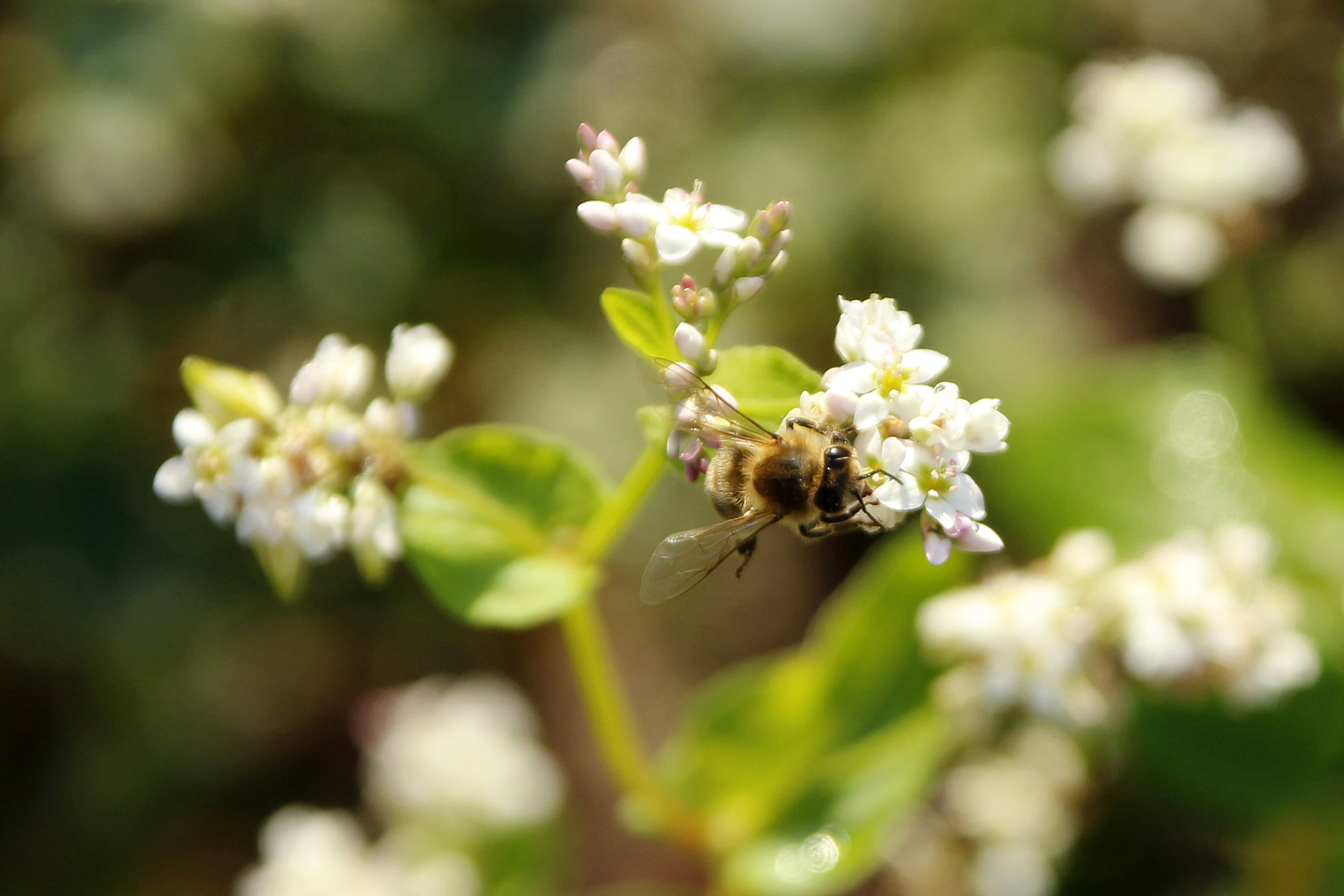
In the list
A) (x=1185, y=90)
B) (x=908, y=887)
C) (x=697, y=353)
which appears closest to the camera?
(x=697, y=353)

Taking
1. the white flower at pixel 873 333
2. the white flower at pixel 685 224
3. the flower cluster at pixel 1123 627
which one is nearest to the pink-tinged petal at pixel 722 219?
the white flower at pixel 685 224

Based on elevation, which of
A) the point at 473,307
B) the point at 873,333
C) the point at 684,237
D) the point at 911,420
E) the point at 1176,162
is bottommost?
the point at 911,420

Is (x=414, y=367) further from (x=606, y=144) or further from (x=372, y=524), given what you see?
(x=606, y=144)

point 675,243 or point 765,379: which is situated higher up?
point 675,243

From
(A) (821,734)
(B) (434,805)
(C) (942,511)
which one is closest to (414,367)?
(C) (942,511)

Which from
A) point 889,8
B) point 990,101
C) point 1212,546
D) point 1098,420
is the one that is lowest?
point 1212,546

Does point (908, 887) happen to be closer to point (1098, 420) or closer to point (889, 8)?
point (1098, 420)

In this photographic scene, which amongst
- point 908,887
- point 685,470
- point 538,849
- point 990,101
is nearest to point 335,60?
point 990,101

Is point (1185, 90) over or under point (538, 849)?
over
